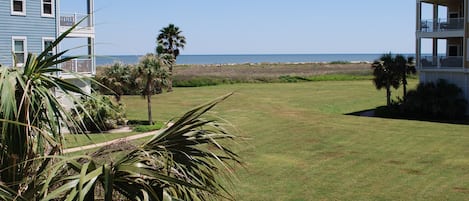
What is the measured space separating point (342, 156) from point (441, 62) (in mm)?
18677

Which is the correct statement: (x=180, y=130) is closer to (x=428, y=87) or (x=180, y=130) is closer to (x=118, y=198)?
(x=118, y=198)

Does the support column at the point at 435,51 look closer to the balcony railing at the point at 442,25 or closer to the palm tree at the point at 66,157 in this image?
the balcony railing at the point at 442,25

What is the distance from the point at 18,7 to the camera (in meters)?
30.8

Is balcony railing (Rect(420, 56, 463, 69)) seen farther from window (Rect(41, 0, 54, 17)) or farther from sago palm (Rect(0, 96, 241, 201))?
sago palm (Rect(0, 96, 241, 201))

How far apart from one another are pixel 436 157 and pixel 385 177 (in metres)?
4.26

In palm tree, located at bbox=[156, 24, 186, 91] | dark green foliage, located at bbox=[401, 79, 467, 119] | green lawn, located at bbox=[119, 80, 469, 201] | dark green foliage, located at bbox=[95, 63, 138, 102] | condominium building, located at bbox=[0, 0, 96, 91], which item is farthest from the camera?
palm tree, located at bbox=[156, 24, 186, 91]

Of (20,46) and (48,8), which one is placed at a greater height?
(48,8)

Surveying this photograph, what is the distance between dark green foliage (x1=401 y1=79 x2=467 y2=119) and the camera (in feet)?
117

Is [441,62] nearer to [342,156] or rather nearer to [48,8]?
[342,156]

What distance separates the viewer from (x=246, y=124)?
32.2 metres

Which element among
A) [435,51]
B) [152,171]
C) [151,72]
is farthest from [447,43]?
[152,171]

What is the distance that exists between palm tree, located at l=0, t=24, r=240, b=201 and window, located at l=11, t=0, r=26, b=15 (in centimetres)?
2557

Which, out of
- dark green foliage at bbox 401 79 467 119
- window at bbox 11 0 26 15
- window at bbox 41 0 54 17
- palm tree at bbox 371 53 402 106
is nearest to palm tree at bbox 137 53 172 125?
window at bbox 41 0 54 17

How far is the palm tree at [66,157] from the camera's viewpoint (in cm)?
580
